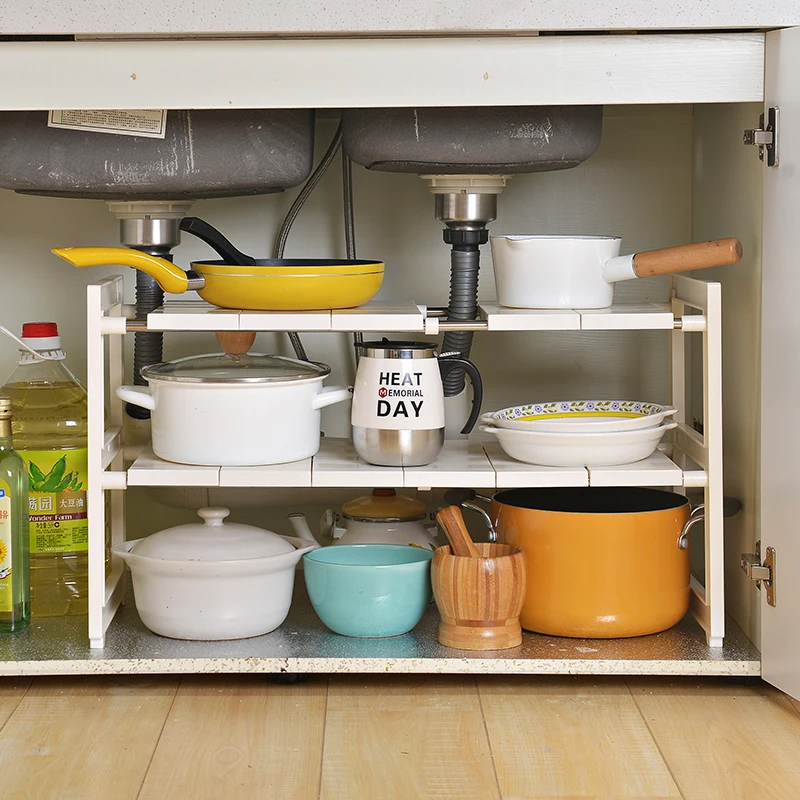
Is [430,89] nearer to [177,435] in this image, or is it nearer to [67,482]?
[177,435]

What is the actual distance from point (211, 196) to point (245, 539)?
0.48m

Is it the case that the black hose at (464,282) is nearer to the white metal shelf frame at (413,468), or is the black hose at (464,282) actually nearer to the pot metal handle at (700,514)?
the white metal shelf frame at (413,468)

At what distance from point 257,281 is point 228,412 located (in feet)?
0.56

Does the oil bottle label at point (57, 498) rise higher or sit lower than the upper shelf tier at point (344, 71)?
lower

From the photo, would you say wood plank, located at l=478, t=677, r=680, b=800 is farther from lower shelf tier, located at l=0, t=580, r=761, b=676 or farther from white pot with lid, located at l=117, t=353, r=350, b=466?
white pot with lid, located at l=117, t=353, r=350, b=466

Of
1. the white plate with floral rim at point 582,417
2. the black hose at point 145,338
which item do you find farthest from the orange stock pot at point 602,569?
the black hose at point 145,338

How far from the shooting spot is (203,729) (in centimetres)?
127

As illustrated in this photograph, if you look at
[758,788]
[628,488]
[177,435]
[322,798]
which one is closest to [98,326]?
[177,435]

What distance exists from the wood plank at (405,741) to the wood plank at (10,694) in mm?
382

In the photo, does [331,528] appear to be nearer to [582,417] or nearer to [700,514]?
[582,417]

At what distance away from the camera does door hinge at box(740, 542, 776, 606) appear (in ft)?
4.42

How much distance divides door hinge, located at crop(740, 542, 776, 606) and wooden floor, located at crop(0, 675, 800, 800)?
0.44ft

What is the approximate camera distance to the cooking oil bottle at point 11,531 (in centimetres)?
141

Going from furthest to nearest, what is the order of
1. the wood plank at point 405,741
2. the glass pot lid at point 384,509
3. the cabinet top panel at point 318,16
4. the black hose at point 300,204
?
the black hose at point 300,204 → the glass pot lid at point 384,509 → the cabinet top panel at point 318,16 → the wood plank at point 405,741
